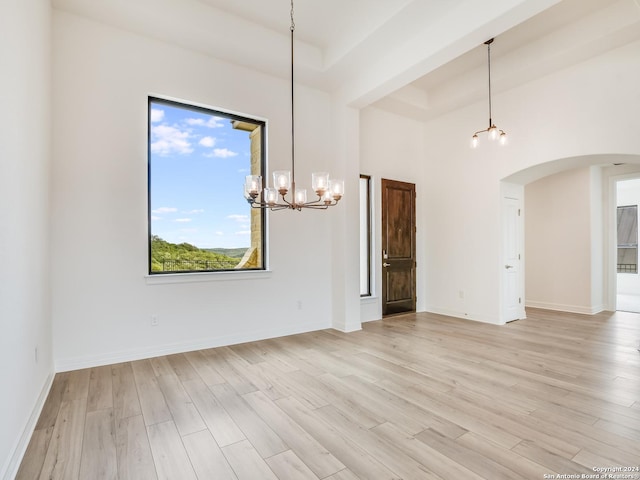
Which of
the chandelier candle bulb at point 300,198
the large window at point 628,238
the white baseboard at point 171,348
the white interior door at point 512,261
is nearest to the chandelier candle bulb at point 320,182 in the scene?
the chandelier candle bulb at point 300,198

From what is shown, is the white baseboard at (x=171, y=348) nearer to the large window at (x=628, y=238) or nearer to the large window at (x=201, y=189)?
the large window at (x=201, y=189)

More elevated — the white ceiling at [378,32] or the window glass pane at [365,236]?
the white ceiling at [378,32]

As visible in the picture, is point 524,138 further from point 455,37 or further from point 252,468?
point 252,468

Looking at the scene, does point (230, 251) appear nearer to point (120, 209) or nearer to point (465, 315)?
point (120, 209)

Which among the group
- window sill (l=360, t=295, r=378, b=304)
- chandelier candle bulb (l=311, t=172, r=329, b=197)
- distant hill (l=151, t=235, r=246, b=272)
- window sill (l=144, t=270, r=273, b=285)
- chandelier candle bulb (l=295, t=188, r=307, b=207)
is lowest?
window sill (l=360, t=295, r=378, b=304)

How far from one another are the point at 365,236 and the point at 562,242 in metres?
4.14

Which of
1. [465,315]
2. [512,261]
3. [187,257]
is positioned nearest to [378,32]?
[187,257]

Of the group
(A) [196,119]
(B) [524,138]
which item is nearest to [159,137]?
(A) [196,119]

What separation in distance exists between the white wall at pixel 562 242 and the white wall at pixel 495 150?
1.55 feet

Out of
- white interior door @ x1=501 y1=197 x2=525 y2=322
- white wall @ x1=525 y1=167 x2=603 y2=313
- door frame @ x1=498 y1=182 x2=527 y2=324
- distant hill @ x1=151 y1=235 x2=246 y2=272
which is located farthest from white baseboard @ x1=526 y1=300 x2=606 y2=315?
distant hill @ x1=151 y1=235 x2=246 y2=272

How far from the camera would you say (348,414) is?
2.59 metres

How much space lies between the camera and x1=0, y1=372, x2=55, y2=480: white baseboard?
1.88 m

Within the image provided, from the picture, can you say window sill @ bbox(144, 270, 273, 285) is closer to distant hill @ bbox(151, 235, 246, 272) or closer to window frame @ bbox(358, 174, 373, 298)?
distant hill @ bbox(151, 235, 246, 272)

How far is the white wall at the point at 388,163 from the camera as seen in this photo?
5.92 meters
